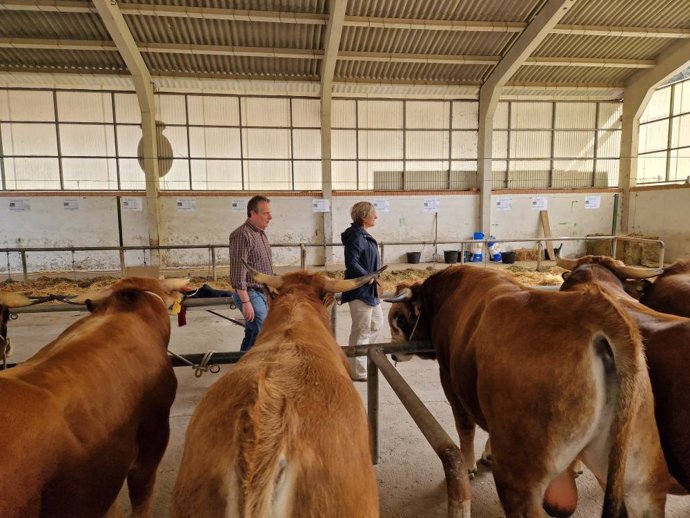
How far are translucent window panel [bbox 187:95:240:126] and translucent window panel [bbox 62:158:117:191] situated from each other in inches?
117

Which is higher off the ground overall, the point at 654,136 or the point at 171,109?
the point at 171,109

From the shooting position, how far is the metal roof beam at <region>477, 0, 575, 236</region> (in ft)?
31.7

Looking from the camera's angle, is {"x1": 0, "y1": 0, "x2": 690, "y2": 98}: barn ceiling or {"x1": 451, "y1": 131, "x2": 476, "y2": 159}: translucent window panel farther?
{"x1": 451, "y1": 131, "x2": 476, "y2": 159}: translucent window panel

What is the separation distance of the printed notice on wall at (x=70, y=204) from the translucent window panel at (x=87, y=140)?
1.57 metres

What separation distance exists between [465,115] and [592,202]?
5.46 m

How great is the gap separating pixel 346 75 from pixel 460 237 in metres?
6.44

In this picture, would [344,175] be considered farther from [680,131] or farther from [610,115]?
[680,131]

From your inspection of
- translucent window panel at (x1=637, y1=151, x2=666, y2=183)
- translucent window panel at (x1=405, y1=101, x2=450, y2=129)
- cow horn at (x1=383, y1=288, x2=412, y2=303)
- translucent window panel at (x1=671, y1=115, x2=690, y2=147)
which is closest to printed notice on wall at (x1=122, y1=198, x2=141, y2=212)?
translucent window panel at (x1=405, y1=101, x2=450, y2=129)

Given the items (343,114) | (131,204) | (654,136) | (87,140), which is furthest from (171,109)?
(654,136)

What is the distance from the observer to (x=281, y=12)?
31.8 feet

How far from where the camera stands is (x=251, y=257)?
416 centimetres

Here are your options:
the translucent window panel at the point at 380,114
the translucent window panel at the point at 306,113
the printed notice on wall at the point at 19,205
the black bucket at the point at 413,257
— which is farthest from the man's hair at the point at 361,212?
the printed notice on wall at the point at 19,205

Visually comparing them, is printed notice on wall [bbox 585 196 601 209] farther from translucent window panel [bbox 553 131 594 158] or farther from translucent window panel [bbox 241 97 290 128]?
translucent window panel [bbox 241 97 290 128]

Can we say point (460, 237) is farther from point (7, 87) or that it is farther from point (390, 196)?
point (7, 87)
